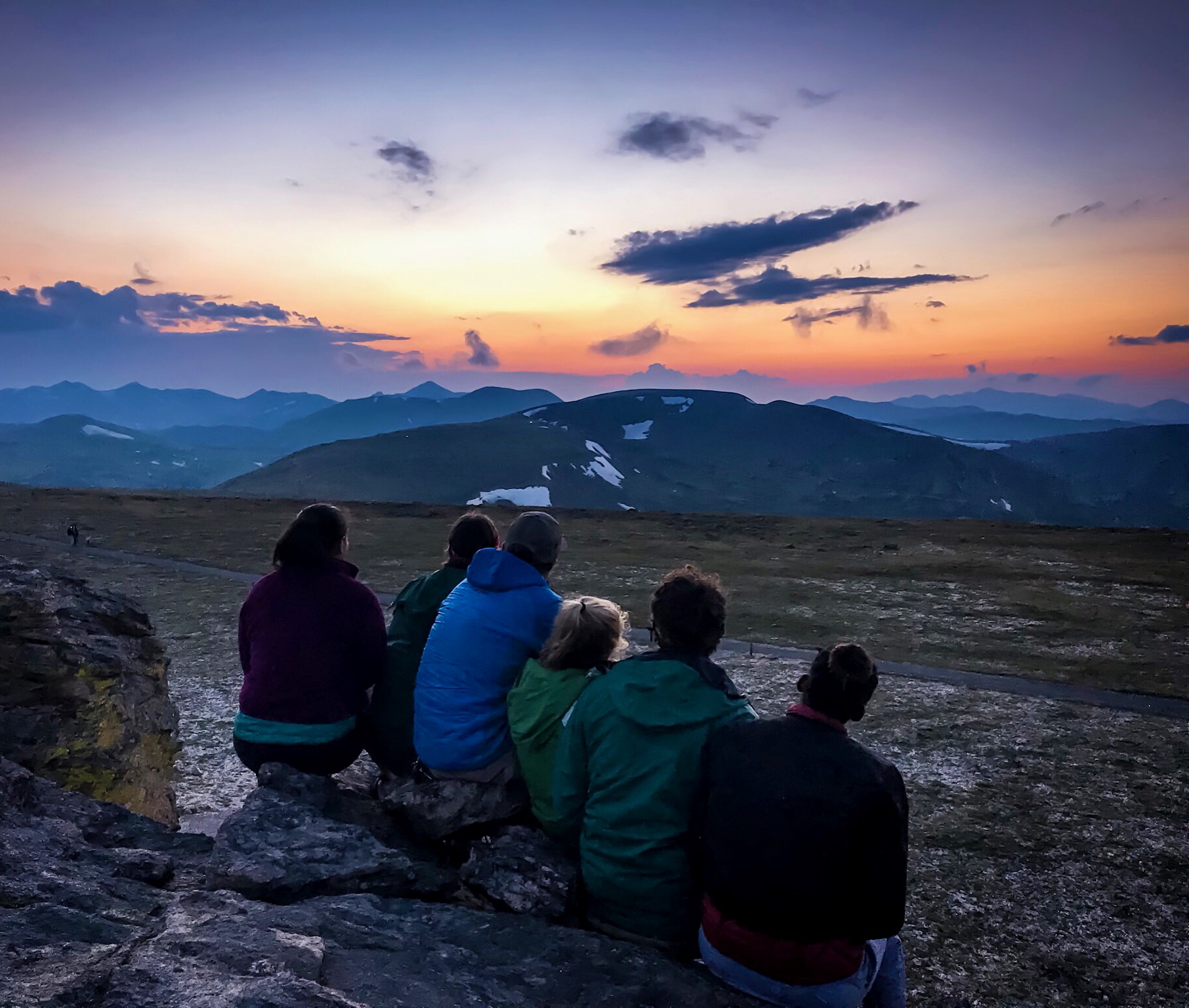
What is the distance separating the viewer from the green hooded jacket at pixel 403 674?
23.0 feet

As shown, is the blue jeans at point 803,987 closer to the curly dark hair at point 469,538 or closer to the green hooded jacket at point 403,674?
the green hooded jacket at point 403,674

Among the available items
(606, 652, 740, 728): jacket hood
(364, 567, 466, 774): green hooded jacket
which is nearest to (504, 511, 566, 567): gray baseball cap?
(364, 567, 466, 774): green hooded jacket

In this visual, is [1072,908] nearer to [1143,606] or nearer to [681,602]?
[681,602]

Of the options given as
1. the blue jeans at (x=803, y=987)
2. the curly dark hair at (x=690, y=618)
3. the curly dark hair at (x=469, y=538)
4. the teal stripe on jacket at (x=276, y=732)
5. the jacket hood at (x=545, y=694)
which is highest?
the curly dark hair at (x=469, y=538)

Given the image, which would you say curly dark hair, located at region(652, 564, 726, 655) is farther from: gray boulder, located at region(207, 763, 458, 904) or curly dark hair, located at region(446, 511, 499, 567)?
gray boulder, located at region(207, 763, 458, 904)

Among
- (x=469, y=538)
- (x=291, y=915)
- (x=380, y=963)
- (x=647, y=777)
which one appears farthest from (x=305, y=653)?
(x=647, y=777)

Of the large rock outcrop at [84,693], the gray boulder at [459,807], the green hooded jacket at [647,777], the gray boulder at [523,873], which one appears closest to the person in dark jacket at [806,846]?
the green hooded jacket at [647,777]

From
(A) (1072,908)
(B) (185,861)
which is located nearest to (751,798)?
(B) (185,861)

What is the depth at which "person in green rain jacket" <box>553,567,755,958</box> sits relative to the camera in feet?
15.9

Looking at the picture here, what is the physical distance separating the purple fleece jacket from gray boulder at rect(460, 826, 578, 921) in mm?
1999

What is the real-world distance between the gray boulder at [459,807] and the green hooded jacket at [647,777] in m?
1.14

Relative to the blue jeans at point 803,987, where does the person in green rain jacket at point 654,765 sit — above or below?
above

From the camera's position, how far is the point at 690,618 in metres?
5.13

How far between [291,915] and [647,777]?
2.38m
